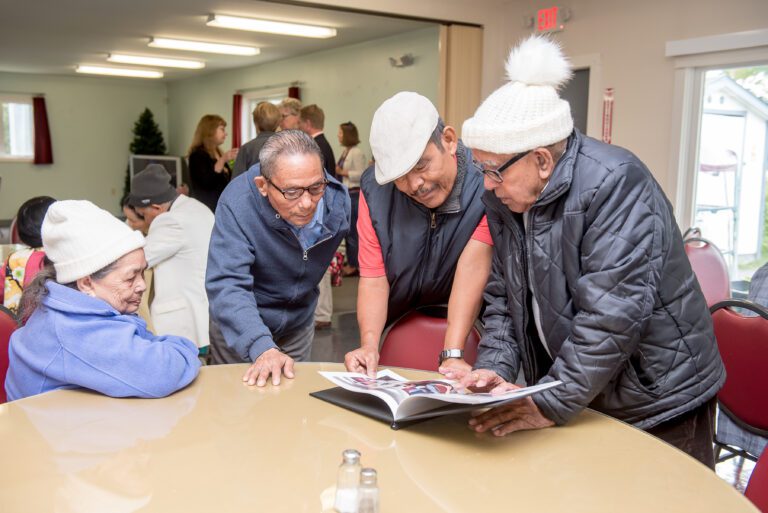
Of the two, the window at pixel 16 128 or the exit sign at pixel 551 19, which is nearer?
the exit sign at pixel 551 19

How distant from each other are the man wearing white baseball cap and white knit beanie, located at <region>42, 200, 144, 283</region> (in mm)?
699

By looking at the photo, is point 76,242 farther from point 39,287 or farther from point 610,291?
point 610,291

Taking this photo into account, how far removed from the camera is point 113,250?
1.75 metres

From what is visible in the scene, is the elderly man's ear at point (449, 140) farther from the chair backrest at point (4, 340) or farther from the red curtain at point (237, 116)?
the red curtain at point (237, 116)

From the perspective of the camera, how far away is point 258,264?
231 centimetres

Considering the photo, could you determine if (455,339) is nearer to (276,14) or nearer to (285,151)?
(285,151)

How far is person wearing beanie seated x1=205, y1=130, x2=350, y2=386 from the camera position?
204 centimetres

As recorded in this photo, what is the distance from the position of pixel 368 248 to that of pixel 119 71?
13.4m

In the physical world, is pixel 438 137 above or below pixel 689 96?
below

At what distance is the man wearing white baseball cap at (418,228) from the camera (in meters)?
1.92

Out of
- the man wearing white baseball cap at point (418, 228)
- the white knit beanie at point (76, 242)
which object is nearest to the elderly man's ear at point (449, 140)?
the man wearing white baseball cap at point (418, 228)

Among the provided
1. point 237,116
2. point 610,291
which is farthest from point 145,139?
point 610,291

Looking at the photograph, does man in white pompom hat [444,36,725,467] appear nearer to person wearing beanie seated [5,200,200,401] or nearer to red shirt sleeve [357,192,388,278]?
red shirt sleeve [357,192,388,278]

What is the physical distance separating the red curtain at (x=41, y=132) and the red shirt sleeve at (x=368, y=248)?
47.4 ft
